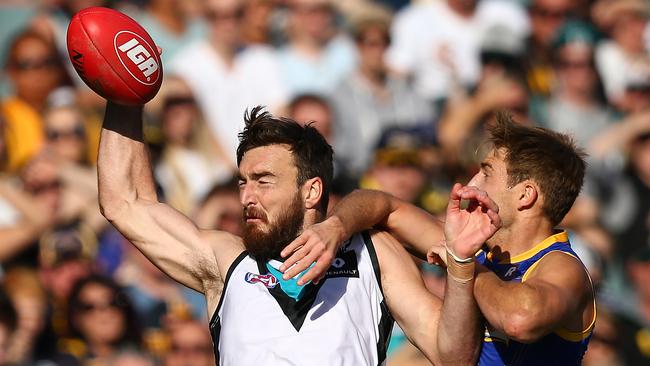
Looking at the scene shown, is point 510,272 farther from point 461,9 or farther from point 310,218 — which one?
point 461,9

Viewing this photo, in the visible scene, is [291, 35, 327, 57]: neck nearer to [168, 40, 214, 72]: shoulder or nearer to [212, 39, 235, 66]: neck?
[212, 39, 235, 66]: neck

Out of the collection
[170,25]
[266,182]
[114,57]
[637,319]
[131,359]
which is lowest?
[637,319]

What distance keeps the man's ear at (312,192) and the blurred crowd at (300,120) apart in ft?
9.51

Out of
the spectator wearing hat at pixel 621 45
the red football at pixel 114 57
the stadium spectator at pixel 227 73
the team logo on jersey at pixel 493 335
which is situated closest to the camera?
the team logo on jersey at pixel 493 335

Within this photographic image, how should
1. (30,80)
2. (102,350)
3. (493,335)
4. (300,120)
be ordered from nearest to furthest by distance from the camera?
(493,335), (102,350), (30,80), (300,120)

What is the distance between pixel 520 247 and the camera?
4512 millimetres

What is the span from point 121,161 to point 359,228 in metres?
1.28

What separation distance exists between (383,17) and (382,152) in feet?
5.27

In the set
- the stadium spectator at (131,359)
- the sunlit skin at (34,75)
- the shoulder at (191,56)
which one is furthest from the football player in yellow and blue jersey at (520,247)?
the sunlit skin at (34,75)

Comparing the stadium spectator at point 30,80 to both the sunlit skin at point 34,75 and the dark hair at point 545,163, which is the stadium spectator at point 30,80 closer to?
the sunlit skin at point 34,75

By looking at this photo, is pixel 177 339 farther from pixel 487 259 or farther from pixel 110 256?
pixel 487 259

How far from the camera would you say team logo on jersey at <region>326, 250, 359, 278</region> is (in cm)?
477

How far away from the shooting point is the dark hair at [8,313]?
8031 mm

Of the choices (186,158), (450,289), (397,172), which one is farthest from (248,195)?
(186,158)
